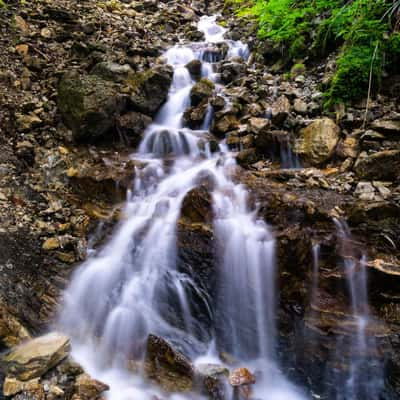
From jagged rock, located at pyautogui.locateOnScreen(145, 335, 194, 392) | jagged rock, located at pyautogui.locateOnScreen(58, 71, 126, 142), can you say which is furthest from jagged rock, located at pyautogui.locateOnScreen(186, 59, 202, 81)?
jagged rock, located at pyautogui.locateOnScreen(145, 335, 194, 392)

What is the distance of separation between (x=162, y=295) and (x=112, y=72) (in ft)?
17.6

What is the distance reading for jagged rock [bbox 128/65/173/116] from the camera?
24.0 ft

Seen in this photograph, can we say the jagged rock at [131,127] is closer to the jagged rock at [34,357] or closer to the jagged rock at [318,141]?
the jagged rock at [318,141]

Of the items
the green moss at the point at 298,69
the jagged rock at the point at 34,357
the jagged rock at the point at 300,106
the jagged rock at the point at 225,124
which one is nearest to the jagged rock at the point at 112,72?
the jagged rock at the point at 225,124

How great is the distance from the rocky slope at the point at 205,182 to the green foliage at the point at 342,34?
1.65 feet

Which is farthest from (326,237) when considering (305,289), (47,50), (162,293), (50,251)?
(47,50)

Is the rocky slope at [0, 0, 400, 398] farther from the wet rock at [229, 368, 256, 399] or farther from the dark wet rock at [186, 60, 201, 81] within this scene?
the dark wet rock at [186, 60, 201, 81]

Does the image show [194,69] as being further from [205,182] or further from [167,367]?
[167,367]

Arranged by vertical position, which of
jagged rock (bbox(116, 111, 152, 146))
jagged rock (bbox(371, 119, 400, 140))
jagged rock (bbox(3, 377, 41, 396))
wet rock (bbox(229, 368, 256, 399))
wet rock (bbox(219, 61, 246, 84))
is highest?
wet rock (bbox(219, 61, 246, 84))

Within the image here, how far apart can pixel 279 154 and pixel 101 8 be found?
9678mm

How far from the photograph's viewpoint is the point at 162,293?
4176 millimetres

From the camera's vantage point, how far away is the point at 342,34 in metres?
6.92

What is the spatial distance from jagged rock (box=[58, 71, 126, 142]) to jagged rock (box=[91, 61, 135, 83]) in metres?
0.48

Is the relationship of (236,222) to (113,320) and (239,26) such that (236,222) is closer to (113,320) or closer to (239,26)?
(113,320)
